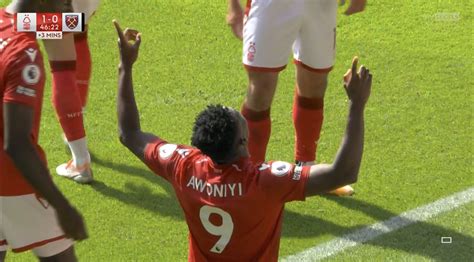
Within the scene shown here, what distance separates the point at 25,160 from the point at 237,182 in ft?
2.71

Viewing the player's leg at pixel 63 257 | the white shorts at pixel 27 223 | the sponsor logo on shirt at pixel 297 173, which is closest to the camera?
the sponsor logo on shirt at pixel 297 173

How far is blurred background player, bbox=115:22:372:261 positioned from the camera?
3764mm

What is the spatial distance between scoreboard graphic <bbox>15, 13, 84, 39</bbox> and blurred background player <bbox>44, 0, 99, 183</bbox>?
0.08 meters

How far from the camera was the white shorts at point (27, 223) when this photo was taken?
440cm

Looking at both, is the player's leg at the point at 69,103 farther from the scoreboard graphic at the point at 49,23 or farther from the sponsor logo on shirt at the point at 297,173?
the sponsor logo on shirt at the point at 297,173

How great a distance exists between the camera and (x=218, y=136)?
3.86 metres

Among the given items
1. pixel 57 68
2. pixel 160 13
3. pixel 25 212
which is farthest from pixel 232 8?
pixel 160 13

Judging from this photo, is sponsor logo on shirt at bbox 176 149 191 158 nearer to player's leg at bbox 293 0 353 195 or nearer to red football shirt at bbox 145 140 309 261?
red football shirt at bbox 145 140 309 261

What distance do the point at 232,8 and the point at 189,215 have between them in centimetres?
229

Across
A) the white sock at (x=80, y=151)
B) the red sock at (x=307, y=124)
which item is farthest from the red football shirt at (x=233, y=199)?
the white sock at (x=80, y=151)

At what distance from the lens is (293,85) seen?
25.1 feet

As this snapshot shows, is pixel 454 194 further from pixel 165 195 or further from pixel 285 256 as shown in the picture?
pixel 165 195

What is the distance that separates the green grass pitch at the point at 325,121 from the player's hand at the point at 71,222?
1.51 meters

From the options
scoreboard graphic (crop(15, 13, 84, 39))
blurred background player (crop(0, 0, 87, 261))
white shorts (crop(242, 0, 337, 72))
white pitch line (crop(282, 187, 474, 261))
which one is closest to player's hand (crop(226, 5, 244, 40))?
white shorts (crop(242, 0, 337, 72))
